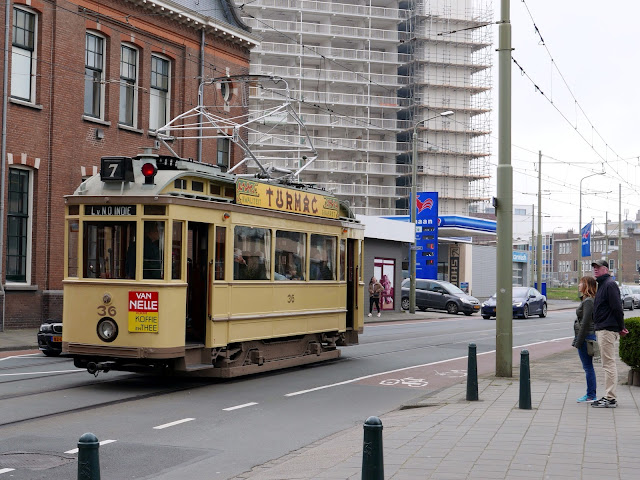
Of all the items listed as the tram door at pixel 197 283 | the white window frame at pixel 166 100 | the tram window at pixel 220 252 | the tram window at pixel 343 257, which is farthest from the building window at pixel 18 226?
the tram window at pixel 220 252

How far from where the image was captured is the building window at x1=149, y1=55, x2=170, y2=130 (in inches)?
1228

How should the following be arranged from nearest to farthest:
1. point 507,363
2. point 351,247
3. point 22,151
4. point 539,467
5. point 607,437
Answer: point 539,467 → point 607,437 → point 507,363 → point 351,247 → point 22,151

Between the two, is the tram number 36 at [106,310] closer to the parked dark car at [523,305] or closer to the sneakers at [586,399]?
the sneakers at [586,399]

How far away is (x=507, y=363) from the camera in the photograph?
48.0 ft

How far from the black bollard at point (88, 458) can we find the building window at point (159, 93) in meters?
27.3

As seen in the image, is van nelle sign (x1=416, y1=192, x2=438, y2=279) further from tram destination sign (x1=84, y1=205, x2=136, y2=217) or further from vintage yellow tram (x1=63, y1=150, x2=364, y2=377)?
tram destination sign (x1=84, y1=205, x2=136, y2=217)

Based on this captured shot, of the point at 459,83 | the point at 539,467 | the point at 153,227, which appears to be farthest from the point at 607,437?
the point at 459,83

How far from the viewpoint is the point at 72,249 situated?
1333 centimetres

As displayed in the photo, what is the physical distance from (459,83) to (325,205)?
7776 centimetres

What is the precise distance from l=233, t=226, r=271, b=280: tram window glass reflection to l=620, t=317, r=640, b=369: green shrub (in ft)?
18.8

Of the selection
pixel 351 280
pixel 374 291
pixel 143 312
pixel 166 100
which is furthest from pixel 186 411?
pixel 374 291

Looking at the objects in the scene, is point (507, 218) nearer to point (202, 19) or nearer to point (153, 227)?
point (153, 227)

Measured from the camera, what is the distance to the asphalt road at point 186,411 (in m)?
8.38

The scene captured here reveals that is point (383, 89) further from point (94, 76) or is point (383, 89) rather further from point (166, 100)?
point (94, 76)
